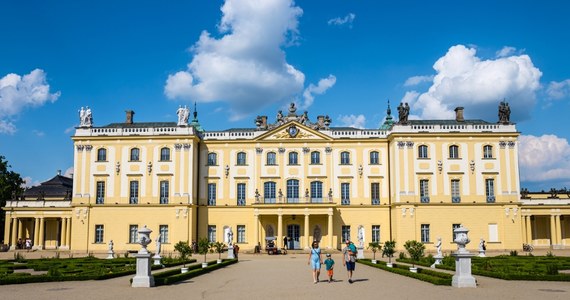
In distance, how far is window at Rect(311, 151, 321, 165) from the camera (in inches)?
1923

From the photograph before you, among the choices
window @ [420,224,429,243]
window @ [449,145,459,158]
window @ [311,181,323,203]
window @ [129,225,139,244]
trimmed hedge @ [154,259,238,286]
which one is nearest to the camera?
trimmed hedge @ [154,259,238,286]

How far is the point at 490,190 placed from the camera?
46688 mm

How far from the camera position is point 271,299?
1606cm

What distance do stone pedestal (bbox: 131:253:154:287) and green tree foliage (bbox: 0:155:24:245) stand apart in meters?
40.1

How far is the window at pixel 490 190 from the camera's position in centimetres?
4647

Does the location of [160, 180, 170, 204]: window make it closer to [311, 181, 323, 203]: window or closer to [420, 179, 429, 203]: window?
[311, 181, 323, 203]: window

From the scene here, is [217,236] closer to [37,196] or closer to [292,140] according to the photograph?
[292,140]

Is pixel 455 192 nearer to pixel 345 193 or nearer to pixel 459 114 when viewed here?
pixel 459 114

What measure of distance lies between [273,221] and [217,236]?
4.81m

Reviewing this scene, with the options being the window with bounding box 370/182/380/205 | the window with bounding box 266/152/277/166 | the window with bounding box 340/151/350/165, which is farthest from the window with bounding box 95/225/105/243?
the window with bounding box 370/182/380/205

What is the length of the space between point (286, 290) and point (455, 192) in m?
31.6

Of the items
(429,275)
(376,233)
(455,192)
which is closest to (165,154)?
(376,233)

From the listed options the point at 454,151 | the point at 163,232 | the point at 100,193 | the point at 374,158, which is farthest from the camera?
the point at 374,158

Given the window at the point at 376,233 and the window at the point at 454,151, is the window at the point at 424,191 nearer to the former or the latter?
the window at the point at 454,151
